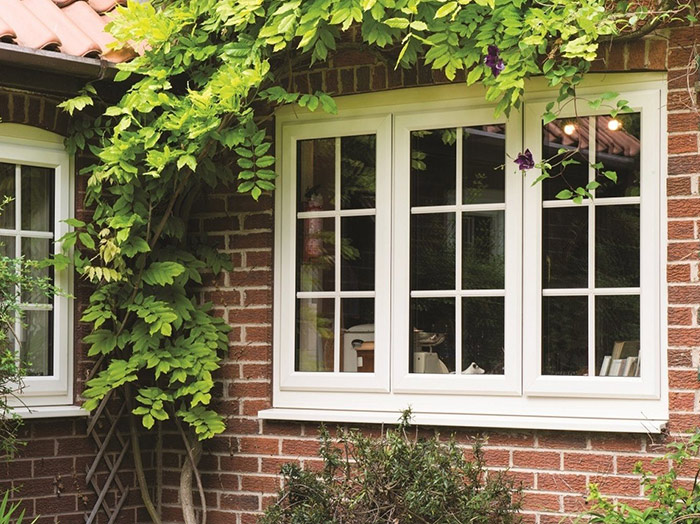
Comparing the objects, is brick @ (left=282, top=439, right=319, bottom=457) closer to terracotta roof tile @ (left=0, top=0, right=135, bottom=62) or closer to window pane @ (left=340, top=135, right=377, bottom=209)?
window pane @ (left=340, top=135, right=377, bottom=209)

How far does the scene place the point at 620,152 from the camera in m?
5.24

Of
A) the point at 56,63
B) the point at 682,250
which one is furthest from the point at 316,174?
the point at 682,250

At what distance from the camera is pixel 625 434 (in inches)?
202

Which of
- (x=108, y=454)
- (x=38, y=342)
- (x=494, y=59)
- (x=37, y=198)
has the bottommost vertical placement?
(x=108, y=454)

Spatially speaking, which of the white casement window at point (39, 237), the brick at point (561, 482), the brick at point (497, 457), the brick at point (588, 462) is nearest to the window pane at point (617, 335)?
the brick at point (588, 462)

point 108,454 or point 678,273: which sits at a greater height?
point 678,273

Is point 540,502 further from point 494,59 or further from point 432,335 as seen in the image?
point 494,59

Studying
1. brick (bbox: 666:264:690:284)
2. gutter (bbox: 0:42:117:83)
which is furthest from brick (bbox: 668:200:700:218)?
gutter (bbox: 0:42:117:83)

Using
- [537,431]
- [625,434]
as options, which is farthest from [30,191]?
[625,434]

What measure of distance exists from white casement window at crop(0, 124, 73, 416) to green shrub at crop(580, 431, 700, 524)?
2973 mm

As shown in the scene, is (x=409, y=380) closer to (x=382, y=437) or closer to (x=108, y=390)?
(x=382, y=437)

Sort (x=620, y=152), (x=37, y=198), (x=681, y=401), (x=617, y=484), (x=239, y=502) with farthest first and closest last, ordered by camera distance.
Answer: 1. (x=239, y=502)
2. (x=37, y=198)
3. (x=620, y=152)
4. (x=617, y=484)
5. (x=681, y=401)

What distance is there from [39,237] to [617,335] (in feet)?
10.4

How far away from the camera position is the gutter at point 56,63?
5.38 meters
